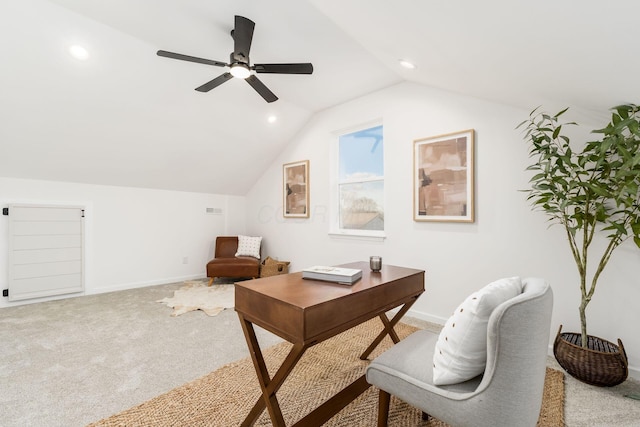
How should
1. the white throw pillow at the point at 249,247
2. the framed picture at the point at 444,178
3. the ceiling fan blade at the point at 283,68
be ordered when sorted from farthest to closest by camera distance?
the white throw pillow at the point at 249,247 < the framed picture at the point at 444,178 < the ceiling fan blade at the point at 283,68

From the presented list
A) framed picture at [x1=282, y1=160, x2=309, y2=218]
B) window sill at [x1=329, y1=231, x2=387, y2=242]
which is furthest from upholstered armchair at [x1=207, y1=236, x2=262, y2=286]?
window sill at [x1=329, y1=231, x2=387, y2=242]

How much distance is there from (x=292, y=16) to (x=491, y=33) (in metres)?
1.52

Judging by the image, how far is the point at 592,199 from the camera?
1992 millimetres

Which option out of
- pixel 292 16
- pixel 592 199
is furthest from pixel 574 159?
pixel 292 16

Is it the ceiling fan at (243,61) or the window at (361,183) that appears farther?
the window at (361,183)

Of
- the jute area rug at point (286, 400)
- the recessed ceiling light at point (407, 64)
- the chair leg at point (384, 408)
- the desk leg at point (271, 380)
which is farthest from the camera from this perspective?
the recessed ceiling light at point (407, 64)

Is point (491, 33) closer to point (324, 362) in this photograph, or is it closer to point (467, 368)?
point (467, 368)

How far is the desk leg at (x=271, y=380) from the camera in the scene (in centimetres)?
123

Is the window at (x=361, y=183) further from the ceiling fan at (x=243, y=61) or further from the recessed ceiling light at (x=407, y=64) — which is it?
the ceiling fan at (x=243, y=61)

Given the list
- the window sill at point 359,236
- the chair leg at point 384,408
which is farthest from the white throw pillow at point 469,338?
the window sill at point 359,236

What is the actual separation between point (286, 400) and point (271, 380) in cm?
50

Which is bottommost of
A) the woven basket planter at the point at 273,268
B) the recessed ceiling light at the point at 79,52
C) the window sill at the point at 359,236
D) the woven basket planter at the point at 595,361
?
the woven basket planter at the point at 595,361

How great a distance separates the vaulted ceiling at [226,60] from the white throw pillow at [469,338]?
111 cm

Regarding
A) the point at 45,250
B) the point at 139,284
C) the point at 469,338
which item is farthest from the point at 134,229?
the point at 469,338
